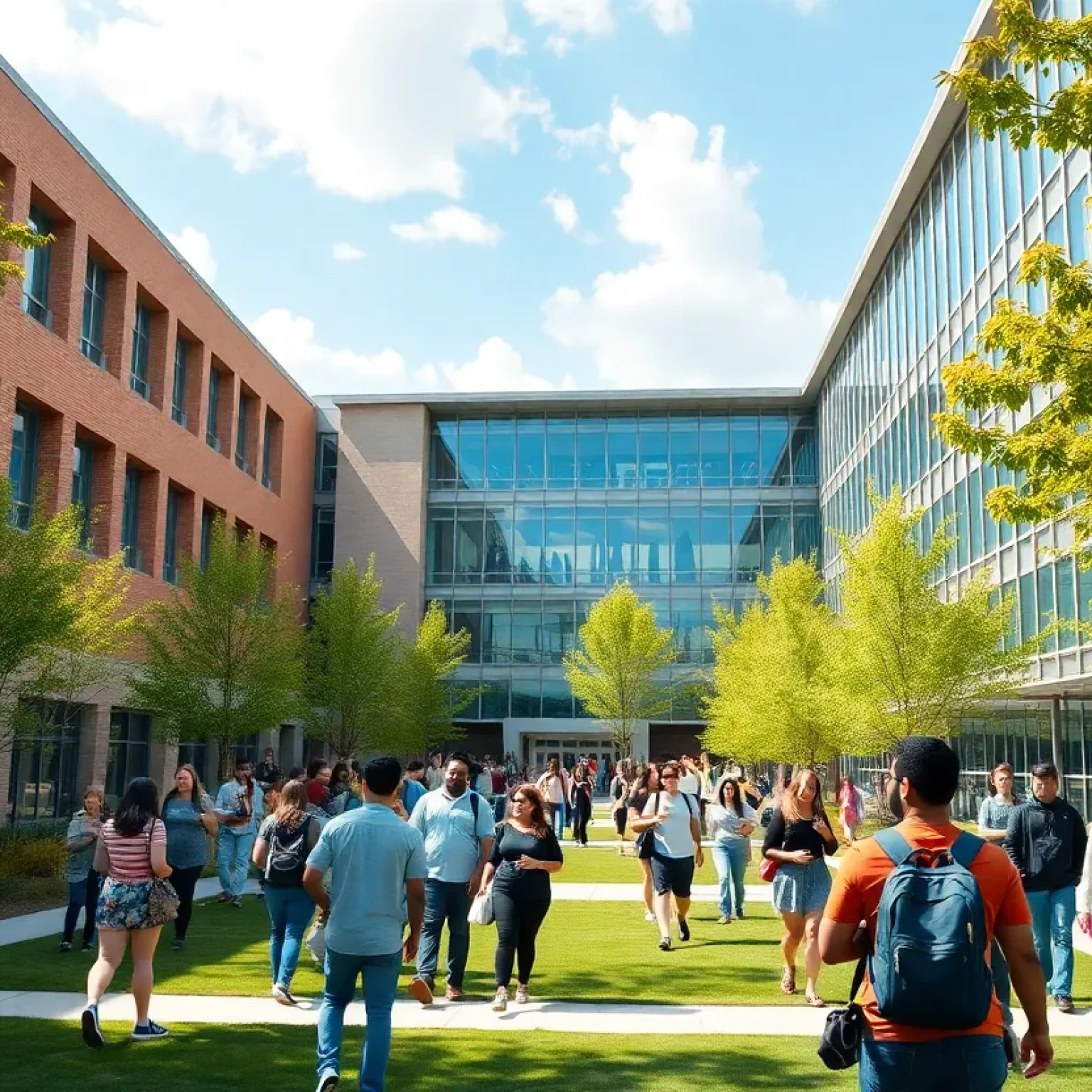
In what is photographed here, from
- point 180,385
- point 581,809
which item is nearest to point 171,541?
point 180,385

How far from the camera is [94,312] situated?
30375 mm

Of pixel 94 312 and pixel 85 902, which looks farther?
pixel 94 312

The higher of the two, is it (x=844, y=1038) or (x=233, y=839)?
(x=844, y=1038)

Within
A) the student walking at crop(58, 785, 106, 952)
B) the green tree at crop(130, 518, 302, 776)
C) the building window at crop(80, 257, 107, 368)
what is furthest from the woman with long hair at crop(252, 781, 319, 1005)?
the building window at crop(80, 257, 107, 368)

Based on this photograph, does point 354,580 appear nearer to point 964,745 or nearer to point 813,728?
point 813,728

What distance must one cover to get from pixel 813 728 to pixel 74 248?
71.9ft

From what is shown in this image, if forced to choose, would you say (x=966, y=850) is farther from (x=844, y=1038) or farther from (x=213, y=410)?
(x=213, y=410)

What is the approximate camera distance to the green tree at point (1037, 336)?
10688 millimetres

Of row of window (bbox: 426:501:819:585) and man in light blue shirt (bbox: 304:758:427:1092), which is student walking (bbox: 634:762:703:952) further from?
row of window (bbox: 426:501:819:585)

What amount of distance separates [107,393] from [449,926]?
23.4 m

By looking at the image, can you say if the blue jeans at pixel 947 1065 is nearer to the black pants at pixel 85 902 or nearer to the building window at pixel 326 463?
the black pants at pixel 85 902

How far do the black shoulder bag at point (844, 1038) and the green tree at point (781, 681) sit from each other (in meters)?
24.1

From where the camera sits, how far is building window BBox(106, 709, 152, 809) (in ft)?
102

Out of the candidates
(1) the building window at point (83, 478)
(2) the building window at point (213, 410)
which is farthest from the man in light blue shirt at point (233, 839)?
(2) the building window at point (213, 410)
